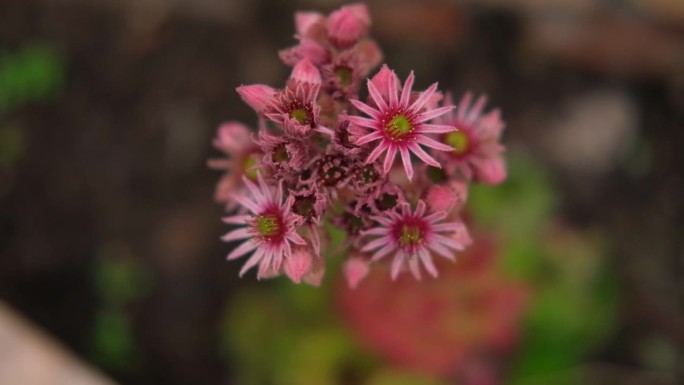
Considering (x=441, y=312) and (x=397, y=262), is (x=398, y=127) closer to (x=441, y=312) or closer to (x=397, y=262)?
(x=397, y=262)

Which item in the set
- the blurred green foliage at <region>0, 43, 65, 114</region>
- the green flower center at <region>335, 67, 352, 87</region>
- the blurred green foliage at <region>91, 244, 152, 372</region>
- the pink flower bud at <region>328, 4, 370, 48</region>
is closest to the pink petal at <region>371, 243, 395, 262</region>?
the green flower center at <region>335, 67, 352, 87</region>

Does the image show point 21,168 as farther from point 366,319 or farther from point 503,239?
point 503,239

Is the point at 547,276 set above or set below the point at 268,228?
above

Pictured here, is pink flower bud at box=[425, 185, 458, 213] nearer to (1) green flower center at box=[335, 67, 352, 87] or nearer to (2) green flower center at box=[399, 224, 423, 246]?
(2) green flower center at box=[399, 224, 423, 246]

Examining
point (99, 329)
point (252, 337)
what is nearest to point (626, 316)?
point (252, 337)

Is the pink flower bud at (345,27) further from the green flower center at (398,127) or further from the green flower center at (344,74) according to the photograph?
the green flower center at (398,127)

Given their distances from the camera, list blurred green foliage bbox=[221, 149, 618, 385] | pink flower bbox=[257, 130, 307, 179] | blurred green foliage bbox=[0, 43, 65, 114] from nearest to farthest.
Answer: pink flower bbox=[257, 130, 307, 179] < blurred green foliage bbox=[221, 149, 618, 385] < blurred green foliage bbox=[0, 43, 65, 114]

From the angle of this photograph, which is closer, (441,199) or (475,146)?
(441,199)

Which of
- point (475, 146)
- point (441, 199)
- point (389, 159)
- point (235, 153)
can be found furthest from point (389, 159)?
point (235, 153)
